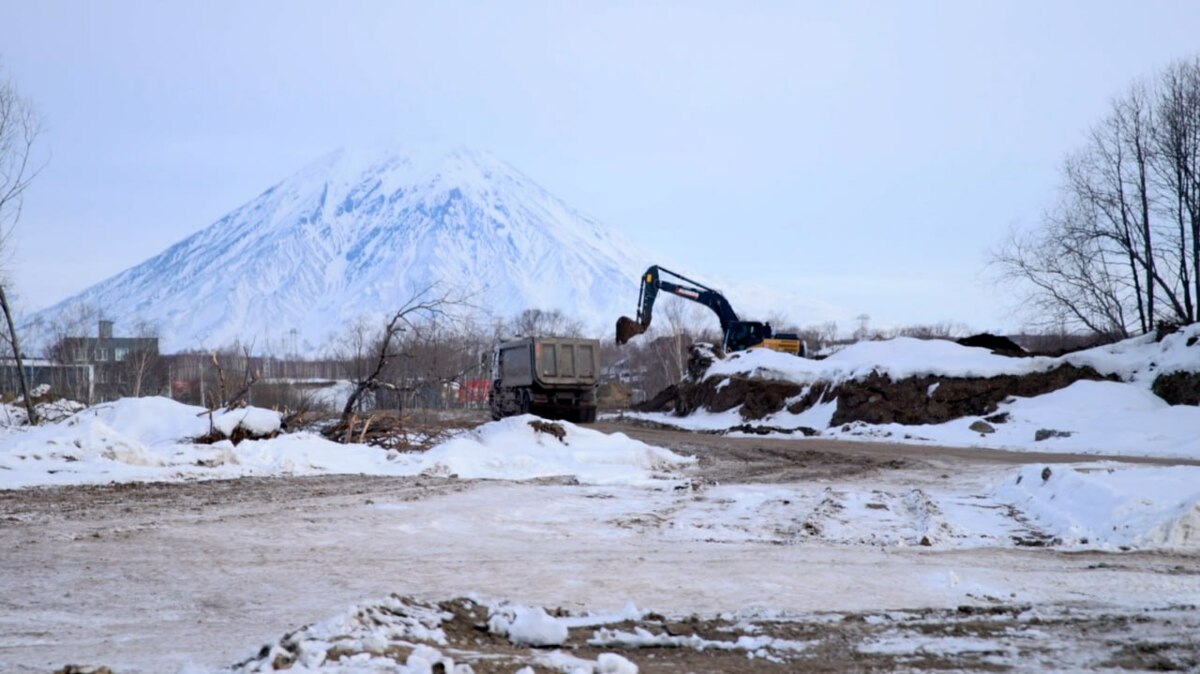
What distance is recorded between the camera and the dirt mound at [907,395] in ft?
115

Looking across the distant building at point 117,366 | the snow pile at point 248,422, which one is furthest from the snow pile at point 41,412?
the distant building at point 117,366

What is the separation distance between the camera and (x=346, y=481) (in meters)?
16.9

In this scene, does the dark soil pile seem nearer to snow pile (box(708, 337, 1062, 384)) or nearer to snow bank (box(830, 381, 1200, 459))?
snow pile (box(708, 337, 1062, 384))

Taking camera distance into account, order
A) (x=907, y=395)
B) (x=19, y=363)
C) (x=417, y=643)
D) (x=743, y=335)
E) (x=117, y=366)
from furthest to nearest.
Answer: (x=117, y=366)
(x=743, y=335)
(x=907, y=395)
(x=19, y=363)
(x=417, y=643)

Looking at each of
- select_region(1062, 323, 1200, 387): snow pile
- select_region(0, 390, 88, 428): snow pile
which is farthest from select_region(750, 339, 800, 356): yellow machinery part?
select_region(0, 390, 88, 428): snow pile

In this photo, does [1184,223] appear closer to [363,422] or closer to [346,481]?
[363,422]

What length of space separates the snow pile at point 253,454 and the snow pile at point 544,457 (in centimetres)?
2

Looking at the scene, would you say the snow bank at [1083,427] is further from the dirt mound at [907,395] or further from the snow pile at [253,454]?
the snow pile at [253,454]

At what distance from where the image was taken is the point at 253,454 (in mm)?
18375

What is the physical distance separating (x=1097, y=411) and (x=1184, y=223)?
11.5 metres

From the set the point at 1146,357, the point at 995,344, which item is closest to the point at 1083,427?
the point at 1146,357

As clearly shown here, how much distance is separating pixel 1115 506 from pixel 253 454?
13863 mm

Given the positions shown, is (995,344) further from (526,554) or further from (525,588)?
(525,588)

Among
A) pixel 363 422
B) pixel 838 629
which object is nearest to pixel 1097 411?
pixel 363 422
